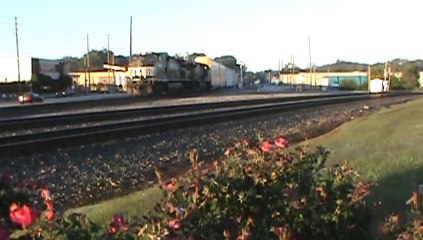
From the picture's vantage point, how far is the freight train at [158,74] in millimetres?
63125

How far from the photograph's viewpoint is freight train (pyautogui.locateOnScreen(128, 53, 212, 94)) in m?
63.1

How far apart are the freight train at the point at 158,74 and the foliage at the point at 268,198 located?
5733 cm

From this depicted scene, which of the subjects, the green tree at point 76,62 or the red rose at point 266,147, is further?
the green tree at point 76,62

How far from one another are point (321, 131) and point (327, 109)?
12860 millimetres

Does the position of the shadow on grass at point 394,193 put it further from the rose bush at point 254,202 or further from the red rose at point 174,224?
the red rose at point 174,224

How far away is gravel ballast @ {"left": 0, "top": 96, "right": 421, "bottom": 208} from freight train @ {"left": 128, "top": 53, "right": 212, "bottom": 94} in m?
37.5

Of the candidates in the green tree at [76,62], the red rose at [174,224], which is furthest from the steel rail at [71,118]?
the green tree at [76,62]

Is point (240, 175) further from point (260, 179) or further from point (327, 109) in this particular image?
point (327, 109)

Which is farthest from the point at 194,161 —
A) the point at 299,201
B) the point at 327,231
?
the point at 327,231

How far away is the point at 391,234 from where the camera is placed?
4.97 metres

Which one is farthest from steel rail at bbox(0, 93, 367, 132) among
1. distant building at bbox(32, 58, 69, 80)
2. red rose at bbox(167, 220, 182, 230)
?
distant building at bbox(32, 58, 69, 80)

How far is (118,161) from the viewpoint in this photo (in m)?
16.3

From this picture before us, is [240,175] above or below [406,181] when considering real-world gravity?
above

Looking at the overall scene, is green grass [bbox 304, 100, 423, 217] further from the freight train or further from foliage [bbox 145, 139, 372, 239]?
the freight train
